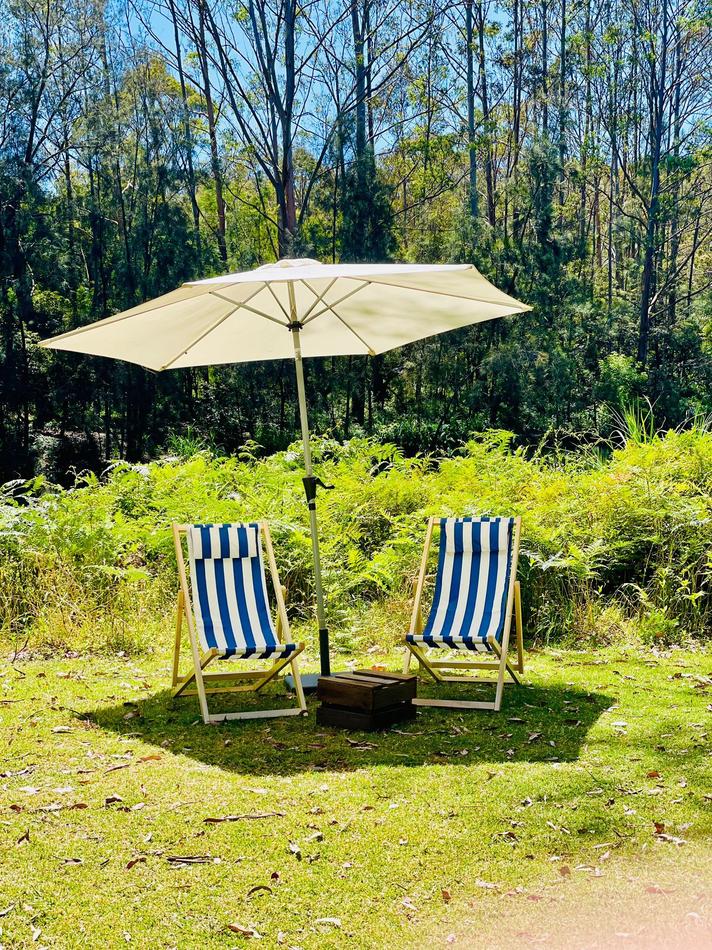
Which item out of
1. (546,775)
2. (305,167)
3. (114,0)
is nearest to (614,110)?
(305,167)

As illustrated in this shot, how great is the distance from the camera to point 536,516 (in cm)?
718

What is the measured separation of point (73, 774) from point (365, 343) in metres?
3.09

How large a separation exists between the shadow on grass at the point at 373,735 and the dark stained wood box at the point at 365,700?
60mm

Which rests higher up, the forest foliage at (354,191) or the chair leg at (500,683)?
the forest foliage at (354,191)

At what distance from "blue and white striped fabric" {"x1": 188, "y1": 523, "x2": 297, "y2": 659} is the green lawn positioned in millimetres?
440

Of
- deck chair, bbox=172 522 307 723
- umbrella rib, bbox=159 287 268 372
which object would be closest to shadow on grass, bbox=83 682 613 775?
deck chair, bbox=172 522 307 723

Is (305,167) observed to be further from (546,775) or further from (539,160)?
(546,775)

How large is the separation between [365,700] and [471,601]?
105 centimetres

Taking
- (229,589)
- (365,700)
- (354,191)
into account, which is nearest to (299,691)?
(365,700)

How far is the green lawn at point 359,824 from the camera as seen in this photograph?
288 centimetres

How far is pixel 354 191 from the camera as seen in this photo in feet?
66.7

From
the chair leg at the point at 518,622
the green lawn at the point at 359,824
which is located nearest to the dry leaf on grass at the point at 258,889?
the green lawn at the point at 359,824

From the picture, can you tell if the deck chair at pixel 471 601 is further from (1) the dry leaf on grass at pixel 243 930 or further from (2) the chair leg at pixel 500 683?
(1) the dry leaf on grass at pixel 243 930

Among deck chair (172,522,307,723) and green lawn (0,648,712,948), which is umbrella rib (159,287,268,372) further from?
A: green lawn (0,648,712,948)
